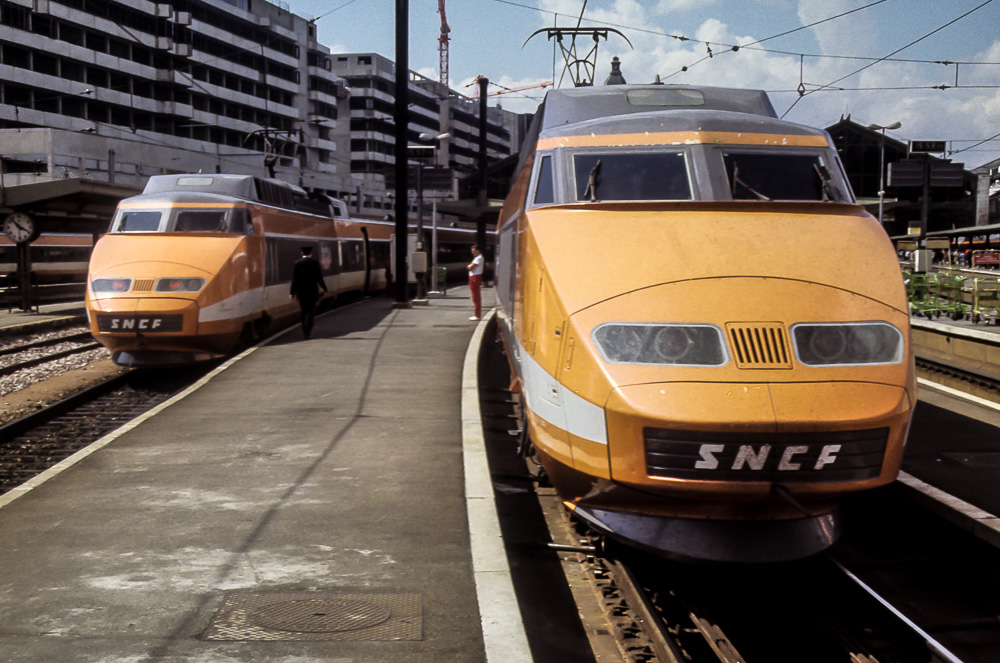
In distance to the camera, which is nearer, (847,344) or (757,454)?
(757,454)

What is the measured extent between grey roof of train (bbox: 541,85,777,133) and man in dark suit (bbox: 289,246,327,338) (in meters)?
9.35

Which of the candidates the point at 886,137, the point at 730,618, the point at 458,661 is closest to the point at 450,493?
the point at 730,618

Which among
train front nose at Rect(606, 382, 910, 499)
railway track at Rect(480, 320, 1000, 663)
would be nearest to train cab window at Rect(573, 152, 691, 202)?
train front nose at Rect(606, 382, 910, 499)

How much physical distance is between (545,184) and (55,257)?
34964 mm

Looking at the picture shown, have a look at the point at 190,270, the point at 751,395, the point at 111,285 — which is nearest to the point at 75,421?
the point at 111,285

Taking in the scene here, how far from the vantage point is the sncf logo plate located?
44.9 ft

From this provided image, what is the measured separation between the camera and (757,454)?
484 cm

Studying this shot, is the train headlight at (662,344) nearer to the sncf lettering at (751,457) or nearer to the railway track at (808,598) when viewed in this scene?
the sncf lettering at (751,457)

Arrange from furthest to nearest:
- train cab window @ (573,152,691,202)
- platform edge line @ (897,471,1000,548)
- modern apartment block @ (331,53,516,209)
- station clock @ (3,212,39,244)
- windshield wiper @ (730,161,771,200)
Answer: modern apartment block @ (331,53,516,209) < station clock @ (3,212,39,244) < train cab window @ (573,152,691,202) < windshield wiper @ (730,161,771,200) < platform edge line @ (897,471,1000,548)

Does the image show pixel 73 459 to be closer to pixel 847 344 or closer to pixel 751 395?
pixel 751 395

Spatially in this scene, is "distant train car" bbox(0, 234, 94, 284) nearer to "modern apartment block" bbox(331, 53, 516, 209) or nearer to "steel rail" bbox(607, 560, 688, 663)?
"steel rail" bbox(607, 560, 688, 663)

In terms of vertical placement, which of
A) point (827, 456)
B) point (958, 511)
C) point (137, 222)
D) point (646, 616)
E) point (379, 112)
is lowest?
point (646, 616)

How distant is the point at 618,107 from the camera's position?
8469mm

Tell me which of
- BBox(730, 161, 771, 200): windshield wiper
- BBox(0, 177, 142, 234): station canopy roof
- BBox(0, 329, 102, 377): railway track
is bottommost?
BBox(0, 329, 102, 377): railway track
